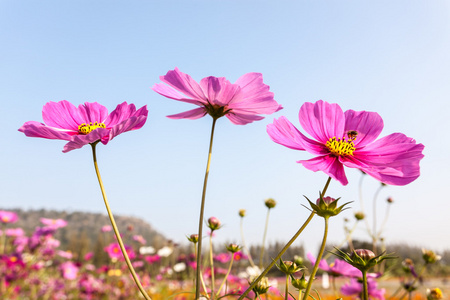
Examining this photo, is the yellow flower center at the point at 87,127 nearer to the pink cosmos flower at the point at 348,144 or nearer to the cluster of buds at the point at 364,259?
the pink cosmos flower at the point at 348,144

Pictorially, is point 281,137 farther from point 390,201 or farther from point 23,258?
point 23,258

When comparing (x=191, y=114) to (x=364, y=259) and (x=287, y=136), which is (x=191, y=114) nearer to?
(x=287, y=136)

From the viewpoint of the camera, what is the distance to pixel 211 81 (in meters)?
0.66

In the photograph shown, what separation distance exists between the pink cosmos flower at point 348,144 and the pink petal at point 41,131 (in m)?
0.37

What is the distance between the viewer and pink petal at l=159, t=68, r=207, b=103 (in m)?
0.66

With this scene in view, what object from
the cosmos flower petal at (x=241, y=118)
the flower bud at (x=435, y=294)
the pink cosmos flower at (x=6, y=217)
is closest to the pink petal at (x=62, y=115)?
the cosmos flower petal at (x=241, y=118)

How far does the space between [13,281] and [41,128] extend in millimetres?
2786

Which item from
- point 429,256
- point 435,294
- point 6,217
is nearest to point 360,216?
point 429,256

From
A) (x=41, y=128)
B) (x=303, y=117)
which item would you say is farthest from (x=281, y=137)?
(x=41, y=128)

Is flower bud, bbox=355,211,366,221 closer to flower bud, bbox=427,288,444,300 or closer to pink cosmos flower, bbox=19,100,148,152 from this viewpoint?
flower bud, bbox=427,288,444,300

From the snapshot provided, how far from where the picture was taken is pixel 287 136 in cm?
67

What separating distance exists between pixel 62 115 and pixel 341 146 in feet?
1.87

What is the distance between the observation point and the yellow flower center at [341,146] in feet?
2.32

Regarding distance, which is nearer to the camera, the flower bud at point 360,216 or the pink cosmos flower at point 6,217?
the flower bud at point 360,216
